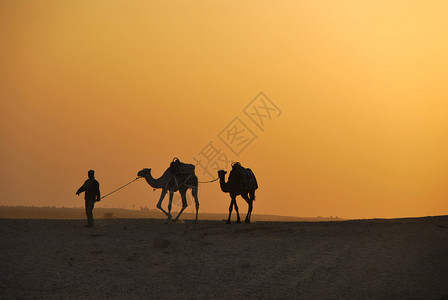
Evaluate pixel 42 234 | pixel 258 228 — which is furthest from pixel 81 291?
pixel 258 228

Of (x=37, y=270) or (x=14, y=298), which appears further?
(x=37, y=270)

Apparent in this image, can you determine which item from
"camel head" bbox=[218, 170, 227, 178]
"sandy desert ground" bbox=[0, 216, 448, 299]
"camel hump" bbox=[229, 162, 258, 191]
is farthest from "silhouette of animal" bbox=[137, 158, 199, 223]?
"sandy desert ground" bbox=[0, 216, 448, 299]

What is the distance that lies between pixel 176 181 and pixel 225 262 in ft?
29.8

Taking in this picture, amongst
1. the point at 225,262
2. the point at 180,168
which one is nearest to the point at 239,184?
the point at 180,168

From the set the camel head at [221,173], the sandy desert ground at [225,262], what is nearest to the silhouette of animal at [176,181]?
the camel head at [221,173]

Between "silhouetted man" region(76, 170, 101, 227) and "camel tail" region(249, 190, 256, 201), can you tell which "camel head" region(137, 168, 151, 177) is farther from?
"camel tail" region(249, 190, 256, 201)

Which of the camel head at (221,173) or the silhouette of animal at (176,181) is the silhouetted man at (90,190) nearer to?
the silhouette of animal at (176,181)

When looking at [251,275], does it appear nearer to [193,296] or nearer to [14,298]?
[193,296]

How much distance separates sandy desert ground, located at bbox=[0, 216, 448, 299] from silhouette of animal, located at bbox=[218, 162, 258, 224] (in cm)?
277

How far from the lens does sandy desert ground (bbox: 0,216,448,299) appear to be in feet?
58.4

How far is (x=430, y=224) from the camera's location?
83.8 ft

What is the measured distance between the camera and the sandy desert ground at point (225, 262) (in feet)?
58.4

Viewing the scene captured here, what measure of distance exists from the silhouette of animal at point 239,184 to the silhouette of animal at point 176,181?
1326 mm

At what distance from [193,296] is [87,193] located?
9.73m
